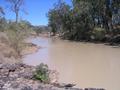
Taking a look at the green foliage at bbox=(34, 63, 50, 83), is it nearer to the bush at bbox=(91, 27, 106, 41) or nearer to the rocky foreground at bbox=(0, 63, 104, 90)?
the rocky foreground at bbox=(0, 63, 104, 90)

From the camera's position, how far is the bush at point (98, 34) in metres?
45.7

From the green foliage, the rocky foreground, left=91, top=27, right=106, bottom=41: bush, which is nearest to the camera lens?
the rocky foreground

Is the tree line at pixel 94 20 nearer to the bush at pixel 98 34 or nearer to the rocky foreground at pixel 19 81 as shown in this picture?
the bush at pixel 98 34

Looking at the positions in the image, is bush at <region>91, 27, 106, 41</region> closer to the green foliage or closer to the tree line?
the tree line

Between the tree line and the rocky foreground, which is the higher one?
the tree line

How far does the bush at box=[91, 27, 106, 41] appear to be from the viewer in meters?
45.7

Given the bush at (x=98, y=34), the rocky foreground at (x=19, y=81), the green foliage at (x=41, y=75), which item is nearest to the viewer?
the rocky foreground at (x=19, y=81)

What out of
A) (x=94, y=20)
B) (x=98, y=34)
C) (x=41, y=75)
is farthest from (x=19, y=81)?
(x=94, y=20)

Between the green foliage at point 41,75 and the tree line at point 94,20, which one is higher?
the tree line at point 94,20

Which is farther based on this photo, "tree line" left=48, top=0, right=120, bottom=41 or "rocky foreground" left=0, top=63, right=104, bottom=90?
"tree line" left=48, top=0, right=120, bottom=41

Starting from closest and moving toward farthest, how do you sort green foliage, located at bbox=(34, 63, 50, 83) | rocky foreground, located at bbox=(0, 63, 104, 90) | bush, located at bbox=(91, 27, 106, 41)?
rocky foreground, located at bbox=(0, 63, 104, 90), green foliage, located at bbox=(34, 63, 50, 83), bush, located at bbox=(91, 27, 106, 41)

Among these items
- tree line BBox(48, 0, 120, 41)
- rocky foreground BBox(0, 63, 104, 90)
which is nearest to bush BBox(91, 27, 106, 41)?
tree line BBox(48, 0, 120, 41)

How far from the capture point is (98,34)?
1832 inches

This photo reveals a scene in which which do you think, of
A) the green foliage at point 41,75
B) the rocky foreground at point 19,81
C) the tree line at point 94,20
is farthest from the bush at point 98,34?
the green foliage at point 41,75
